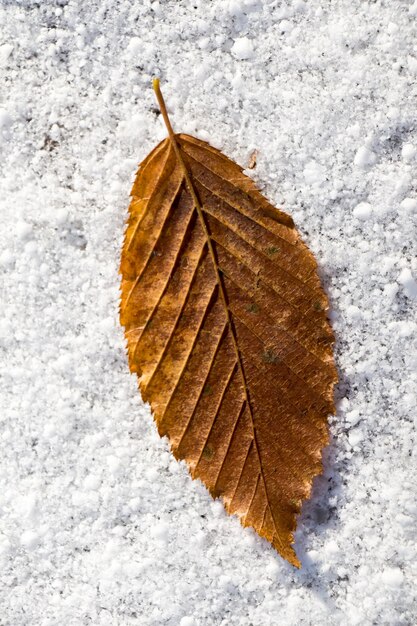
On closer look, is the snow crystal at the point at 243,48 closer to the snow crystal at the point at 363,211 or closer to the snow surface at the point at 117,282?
the snow surface at the point at 117,282

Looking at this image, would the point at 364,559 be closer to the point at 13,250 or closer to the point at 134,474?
the point at 134,474

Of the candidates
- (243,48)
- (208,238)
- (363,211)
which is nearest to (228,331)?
(208,238)

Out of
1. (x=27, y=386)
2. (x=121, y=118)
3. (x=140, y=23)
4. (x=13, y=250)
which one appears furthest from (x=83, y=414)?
(x=140, y=23)

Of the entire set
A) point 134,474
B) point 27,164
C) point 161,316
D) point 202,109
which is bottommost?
point 134,474

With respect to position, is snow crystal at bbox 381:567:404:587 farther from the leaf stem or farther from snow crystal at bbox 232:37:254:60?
snow crystal at bbox 232:37:254:60

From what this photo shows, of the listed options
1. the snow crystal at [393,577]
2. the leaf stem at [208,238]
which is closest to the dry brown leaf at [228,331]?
the leaf stem at [208,238]

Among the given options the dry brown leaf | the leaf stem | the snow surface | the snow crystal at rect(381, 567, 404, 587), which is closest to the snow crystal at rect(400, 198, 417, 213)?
the snow surface

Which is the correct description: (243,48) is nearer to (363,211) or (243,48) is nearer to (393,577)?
(363,211)
